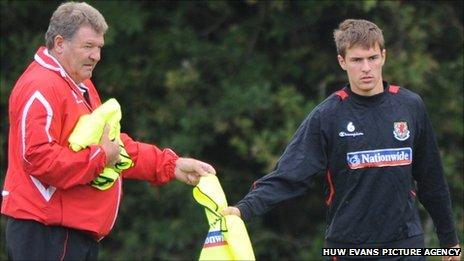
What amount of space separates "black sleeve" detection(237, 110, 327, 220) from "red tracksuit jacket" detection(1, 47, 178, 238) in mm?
731

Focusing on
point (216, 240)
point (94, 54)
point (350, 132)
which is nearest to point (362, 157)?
point (350, 132)

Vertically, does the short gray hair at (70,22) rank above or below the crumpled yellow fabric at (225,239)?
above

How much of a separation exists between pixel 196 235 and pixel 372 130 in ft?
13.2

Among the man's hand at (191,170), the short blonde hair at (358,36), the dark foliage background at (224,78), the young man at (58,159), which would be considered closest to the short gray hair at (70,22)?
the young man at (58,159)

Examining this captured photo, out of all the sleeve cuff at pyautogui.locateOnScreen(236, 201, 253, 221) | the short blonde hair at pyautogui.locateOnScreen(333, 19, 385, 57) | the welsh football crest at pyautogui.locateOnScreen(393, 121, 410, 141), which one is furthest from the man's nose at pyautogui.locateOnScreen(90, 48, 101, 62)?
the welsh football crest at pyautogui.locateOnScreen(393, 121, 410, 141)

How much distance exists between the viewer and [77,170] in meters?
4.84

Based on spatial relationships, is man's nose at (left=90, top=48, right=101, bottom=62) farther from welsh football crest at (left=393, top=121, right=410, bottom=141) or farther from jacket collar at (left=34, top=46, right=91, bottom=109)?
welsh football crest at (left=393, top=121, right=410, bottom=141)

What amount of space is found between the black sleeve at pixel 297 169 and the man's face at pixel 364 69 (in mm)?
262

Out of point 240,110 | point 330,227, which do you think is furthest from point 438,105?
point 330,227

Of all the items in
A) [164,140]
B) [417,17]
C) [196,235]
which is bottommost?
[196,235]

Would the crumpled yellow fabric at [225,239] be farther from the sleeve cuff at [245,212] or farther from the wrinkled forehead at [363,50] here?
the wrinkled forehead at [363,50]

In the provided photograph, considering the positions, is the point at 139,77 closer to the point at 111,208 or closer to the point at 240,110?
the point at 240,110

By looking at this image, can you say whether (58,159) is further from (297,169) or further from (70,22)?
(297,169)

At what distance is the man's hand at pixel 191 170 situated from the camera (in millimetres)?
5449
